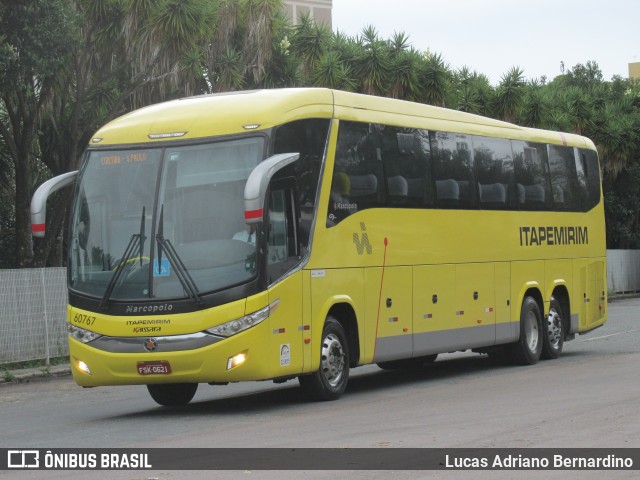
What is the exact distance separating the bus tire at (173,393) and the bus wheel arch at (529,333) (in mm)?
6507

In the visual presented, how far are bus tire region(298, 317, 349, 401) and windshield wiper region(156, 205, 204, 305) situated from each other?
1930 millimetres

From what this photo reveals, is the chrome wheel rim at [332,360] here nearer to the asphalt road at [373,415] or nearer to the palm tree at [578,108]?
the asphalt road at [373,415]

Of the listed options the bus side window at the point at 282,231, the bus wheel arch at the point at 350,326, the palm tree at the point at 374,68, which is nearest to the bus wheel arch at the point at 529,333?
the bus wheel arch at the point at 350,326

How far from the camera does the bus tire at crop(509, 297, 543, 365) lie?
20016 millimetres

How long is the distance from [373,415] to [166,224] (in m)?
3.07

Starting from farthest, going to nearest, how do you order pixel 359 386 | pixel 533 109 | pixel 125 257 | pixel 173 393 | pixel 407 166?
pixel 533 109, pixel 359 386, pixel 407 166, pixel 173 393, pixel 125 257

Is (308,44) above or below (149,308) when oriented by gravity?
above

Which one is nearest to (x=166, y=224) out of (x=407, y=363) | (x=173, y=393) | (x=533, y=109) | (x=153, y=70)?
(x=173, y=393)

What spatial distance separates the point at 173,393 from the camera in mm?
15398

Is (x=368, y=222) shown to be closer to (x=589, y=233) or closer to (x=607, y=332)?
(x=589, y=233)

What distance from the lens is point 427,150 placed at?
1744 cm

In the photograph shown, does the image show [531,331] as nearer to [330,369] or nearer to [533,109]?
[330,369]

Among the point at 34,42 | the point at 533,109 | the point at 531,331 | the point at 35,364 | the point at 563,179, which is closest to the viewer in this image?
the point at 531,331

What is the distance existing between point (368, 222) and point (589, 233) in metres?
8.07
